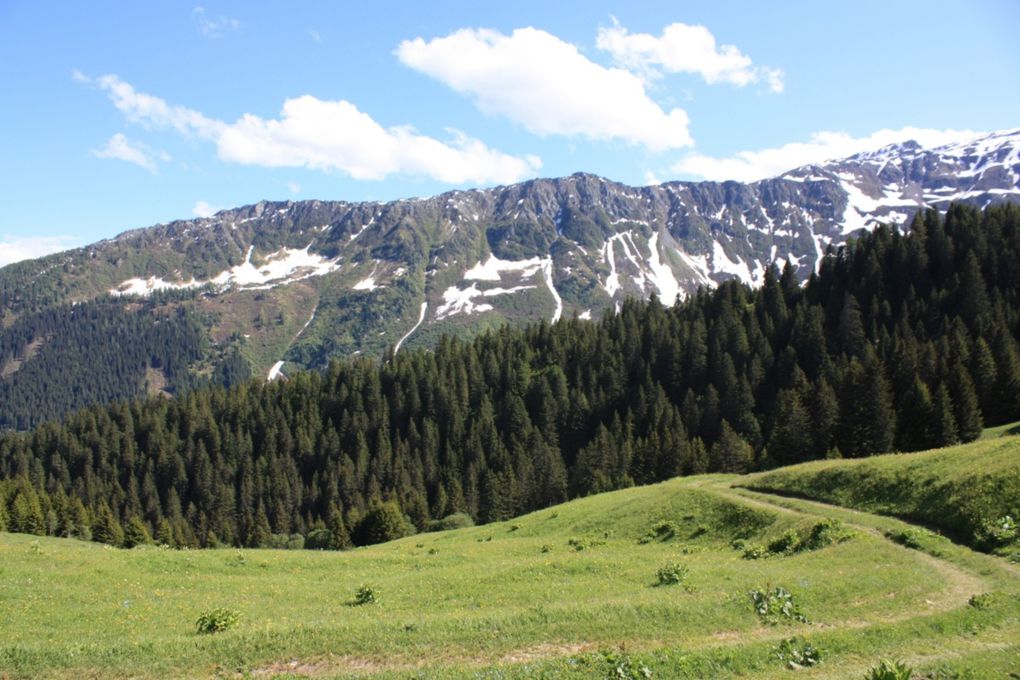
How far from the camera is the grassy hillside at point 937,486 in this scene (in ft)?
100

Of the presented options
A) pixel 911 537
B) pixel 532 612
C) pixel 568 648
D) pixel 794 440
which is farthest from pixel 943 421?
pixel 568 648

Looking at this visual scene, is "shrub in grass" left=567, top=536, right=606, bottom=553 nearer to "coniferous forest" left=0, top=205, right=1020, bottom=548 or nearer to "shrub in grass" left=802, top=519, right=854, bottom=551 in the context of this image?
"shrub in grass" left=802, top=519, right=854, bottom=551

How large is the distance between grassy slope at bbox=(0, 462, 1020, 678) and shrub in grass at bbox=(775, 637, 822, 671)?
344 millimetres

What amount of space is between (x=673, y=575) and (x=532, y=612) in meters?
8.65

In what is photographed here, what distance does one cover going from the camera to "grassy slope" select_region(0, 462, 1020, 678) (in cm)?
1828

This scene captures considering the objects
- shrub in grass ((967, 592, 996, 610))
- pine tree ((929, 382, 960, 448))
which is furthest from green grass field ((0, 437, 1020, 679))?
pine tree ((929, 382, 960, 448))

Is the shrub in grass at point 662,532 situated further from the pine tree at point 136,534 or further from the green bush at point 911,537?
the pine tree at point 136,534

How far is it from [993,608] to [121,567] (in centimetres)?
3827

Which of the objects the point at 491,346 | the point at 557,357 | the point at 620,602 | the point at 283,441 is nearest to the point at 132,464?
the point at 283,441

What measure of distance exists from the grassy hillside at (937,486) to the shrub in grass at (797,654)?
16666 millimetres

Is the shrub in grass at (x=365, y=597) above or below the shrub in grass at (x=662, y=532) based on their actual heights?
above

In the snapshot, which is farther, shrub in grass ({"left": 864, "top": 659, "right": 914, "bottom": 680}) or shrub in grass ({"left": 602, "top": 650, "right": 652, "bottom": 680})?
shrub in grass ({"left": 602, "top": 650, "right": 652, "bottom": 680})

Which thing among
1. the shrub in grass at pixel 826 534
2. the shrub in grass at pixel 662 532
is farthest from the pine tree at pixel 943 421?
the shrub in grass at pixel 826 534

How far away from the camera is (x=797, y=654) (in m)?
17.6
